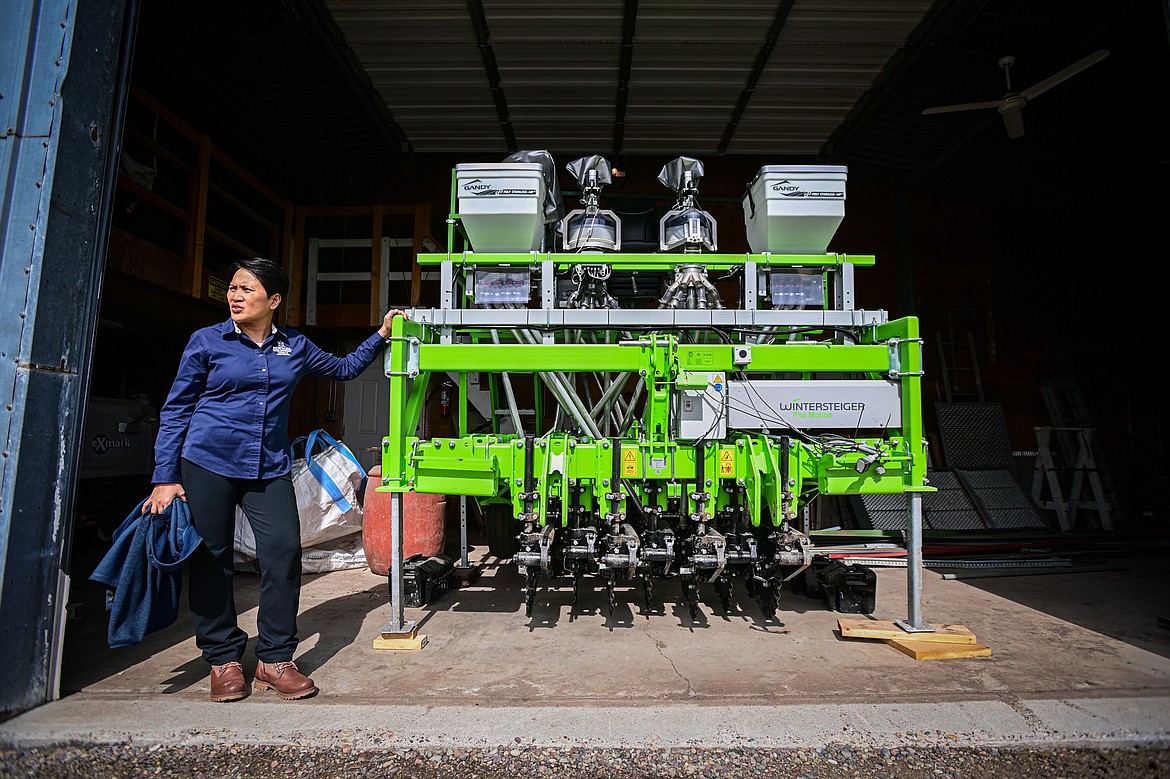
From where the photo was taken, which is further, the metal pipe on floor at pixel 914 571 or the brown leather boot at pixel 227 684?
the metal pipe on floor at pixel 914 571

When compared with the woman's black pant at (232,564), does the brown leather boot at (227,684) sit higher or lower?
lower

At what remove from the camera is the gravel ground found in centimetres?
174

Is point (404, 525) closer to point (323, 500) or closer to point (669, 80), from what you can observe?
point (323, 500)

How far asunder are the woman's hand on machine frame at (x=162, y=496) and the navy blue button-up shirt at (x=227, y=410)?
1.2 inches

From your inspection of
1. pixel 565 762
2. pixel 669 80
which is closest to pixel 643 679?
pixel 565 762

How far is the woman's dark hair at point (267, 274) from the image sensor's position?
237 centimetres

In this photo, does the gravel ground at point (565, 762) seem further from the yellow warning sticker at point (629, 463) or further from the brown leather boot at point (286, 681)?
the yellow warning sticker at point (629, 463)

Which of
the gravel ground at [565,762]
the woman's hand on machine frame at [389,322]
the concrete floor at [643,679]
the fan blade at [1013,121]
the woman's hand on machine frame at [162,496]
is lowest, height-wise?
the gravel ground at [565,762]

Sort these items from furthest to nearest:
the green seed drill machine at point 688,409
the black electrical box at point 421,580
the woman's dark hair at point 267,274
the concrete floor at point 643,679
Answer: the black electrical box at point 421,580
the green seed drill machine at point 688,409
the woman's dark hair at point 267,274
the concrete floor at point 643,679

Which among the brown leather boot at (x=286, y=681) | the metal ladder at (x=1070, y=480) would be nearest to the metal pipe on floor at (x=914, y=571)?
the brown leather boot at (x=286, y=681)

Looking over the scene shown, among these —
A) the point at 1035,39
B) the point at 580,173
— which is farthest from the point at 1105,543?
the point at 580,173

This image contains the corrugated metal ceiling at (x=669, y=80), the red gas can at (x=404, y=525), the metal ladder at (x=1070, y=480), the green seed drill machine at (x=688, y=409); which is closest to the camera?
the green seed drill machine at (x=688, y=409)

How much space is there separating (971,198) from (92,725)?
29.4ft

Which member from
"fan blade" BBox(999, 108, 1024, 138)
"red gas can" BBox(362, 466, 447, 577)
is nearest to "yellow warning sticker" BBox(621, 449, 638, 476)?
"red gas can" BBox(362, 466, 447, 577)
